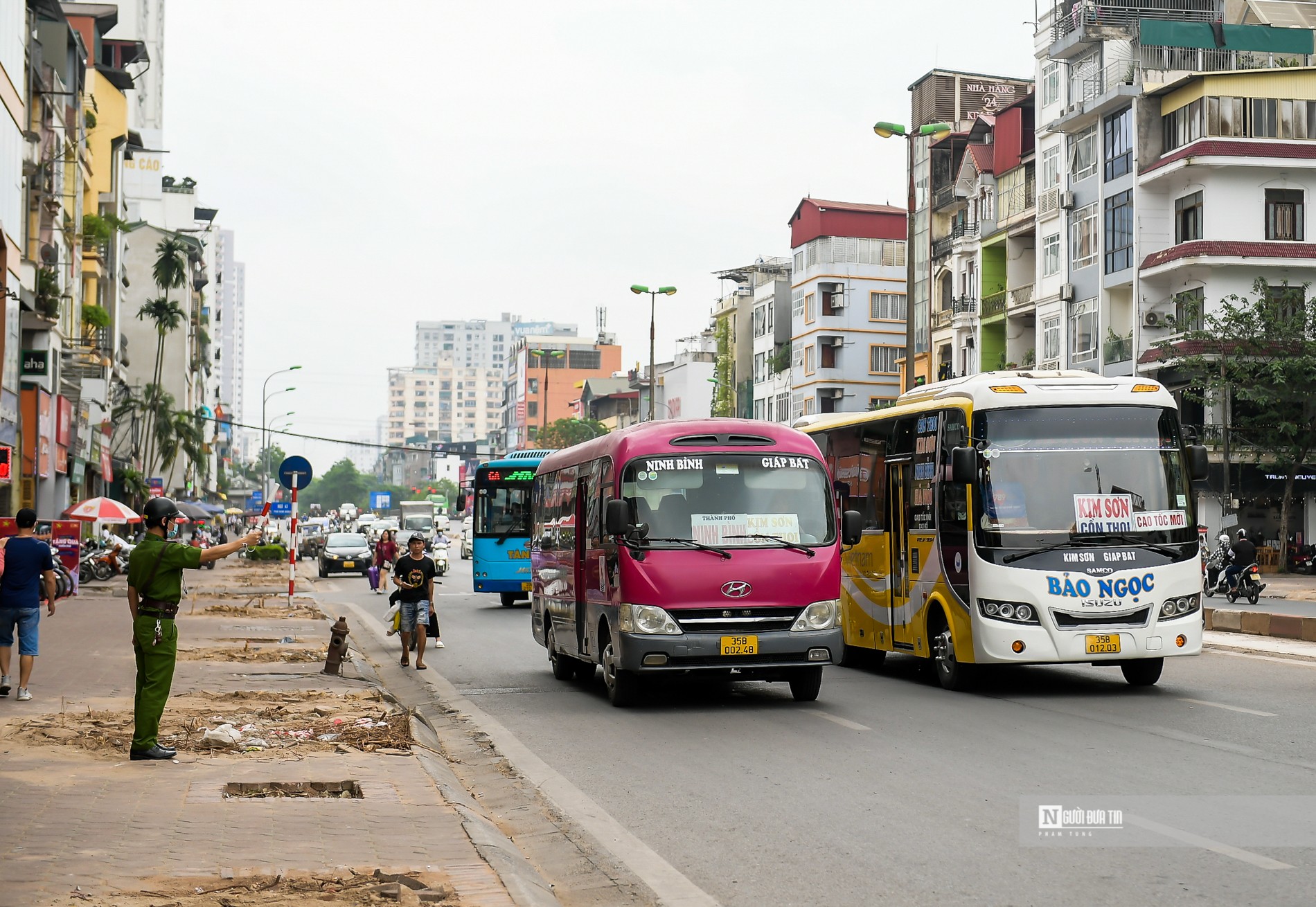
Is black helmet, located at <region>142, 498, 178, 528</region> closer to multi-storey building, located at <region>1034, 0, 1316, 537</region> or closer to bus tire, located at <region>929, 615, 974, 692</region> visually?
bus tire, located at <region>929, 615, 974, 692</region>

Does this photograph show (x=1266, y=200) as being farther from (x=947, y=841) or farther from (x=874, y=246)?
(x=947, y=841)

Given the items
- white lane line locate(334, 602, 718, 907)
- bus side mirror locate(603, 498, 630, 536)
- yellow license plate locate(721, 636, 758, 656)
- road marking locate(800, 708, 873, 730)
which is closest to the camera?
white lane line locate(334, 602, 718, 907)

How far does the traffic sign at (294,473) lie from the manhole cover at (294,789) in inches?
702

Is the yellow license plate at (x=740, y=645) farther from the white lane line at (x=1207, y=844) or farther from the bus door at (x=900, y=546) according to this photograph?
the white lane line at (x=1207, y=844)

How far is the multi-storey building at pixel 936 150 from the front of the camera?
6994 centimetres

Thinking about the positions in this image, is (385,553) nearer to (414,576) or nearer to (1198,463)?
(414,576)

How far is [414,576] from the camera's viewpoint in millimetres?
20016

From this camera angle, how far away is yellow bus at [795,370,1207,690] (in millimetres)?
14852

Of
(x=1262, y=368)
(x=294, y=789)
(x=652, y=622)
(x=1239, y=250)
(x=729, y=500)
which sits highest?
(x=1239, y=250)

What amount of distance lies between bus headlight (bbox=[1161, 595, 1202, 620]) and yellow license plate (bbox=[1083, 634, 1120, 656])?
589 mm

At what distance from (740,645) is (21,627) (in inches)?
274

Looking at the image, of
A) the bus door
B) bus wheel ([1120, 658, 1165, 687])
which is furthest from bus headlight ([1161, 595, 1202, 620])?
the bus door

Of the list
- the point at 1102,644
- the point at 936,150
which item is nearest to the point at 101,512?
the point at 1102,644

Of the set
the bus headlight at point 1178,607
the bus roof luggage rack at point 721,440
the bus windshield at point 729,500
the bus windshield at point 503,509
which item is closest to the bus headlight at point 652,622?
the bus windshield at point 729,500
